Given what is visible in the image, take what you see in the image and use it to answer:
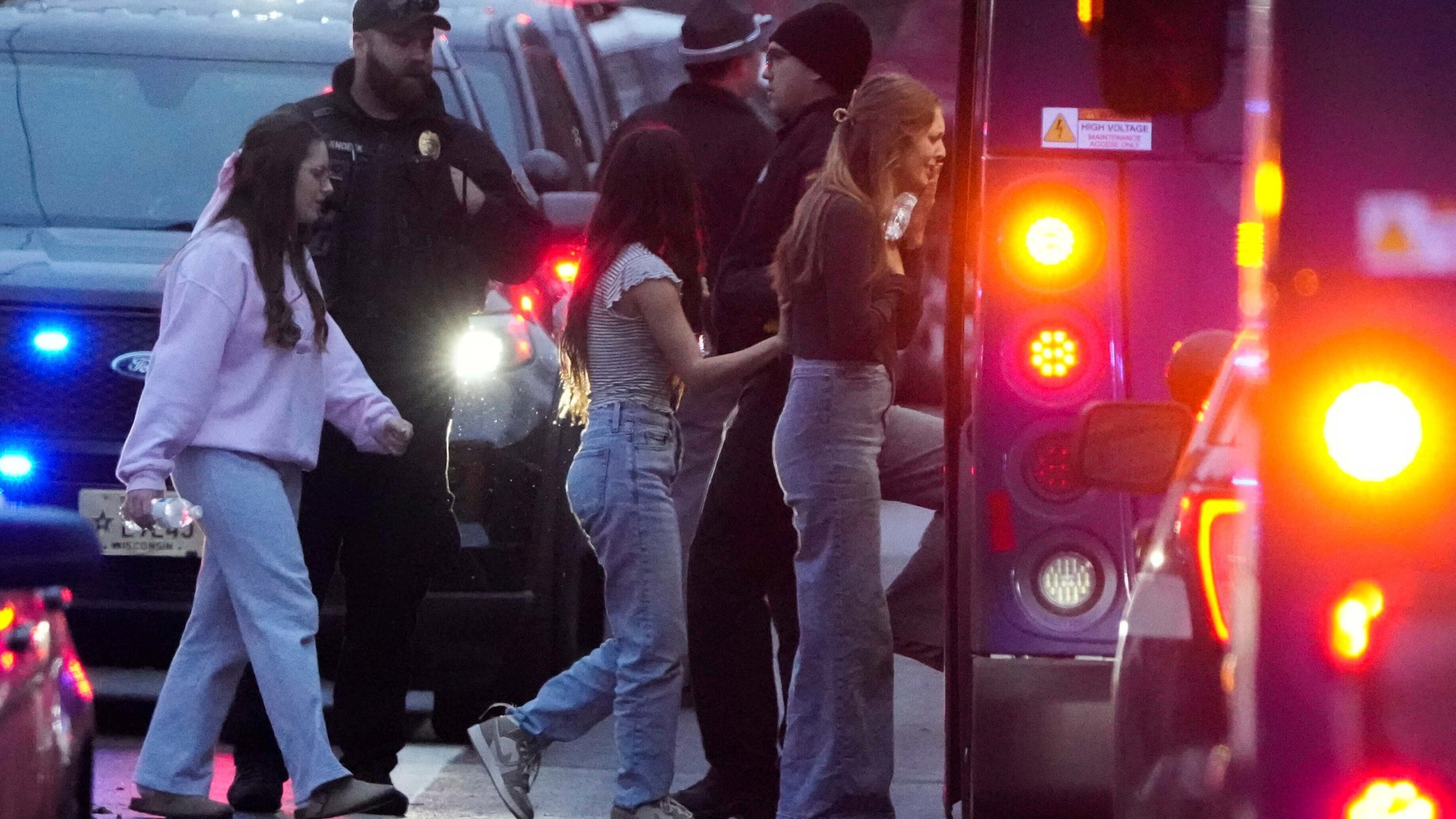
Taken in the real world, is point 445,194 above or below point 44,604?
above

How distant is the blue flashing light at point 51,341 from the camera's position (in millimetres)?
7242

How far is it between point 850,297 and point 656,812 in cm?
133

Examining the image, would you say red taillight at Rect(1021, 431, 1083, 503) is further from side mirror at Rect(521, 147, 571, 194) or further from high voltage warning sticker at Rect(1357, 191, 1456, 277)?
side mirror at Rect(521, 147, 571, 194)

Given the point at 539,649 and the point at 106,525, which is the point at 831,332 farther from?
the point at 106,525

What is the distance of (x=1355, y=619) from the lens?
280 centimetres

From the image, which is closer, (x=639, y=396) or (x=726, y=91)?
(x=639, y=396)

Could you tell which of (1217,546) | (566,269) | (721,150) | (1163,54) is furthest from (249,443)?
(1217,546)

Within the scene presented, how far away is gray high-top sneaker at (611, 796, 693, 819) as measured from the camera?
6383mm

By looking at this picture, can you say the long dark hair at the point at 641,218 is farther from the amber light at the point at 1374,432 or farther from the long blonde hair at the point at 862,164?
the amber light at the point at 1374,432

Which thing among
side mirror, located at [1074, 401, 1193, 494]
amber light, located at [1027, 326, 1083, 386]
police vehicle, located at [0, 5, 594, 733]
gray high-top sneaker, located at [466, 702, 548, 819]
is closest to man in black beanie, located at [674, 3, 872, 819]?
gray high-top sneaker, located at [466, 702, 548, 819]

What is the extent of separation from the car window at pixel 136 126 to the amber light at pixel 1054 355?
135 inches

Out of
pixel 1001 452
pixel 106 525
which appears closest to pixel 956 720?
pixel 1001 452

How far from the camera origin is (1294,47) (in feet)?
9.50

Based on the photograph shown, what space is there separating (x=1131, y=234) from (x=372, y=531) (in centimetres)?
258
